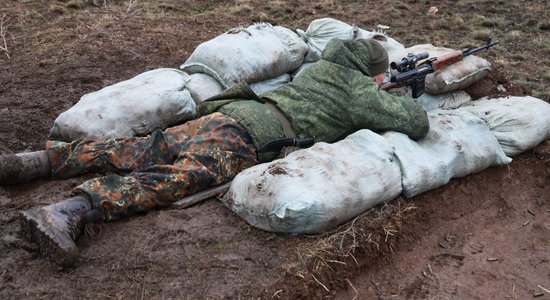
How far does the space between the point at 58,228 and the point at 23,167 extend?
800mm

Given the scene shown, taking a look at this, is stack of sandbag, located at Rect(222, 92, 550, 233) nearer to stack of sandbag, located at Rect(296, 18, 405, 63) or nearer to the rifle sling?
the rifle sling

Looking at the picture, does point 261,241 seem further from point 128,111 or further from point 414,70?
point 414,70

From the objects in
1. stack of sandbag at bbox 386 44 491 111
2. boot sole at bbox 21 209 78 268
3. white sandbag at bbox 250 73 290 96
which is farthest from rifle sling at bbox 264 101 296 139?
boot sole at bbox 21 209 78 268

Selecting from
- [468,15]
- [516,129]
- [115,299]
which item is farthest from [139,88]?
[468,15]

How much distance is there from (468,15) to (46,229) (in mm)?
6158

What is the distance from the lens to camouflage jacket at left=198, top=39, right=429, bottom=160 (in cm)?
359

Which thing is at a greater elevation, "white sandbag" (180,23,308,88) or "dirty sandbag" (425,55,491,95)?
"white sandbag" (180,23,308,88)

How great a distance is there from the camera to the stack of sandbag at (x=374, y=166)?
3.03 m

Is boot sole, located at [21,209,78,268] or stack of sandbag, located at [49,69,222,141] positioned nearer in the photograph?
boot sole, located at [21,209,78,268]

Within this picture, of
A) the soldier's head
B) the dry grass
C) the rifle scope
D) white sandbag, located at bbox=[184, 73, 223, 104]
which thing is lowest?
the dry grass

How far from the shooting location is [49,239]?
105 inches

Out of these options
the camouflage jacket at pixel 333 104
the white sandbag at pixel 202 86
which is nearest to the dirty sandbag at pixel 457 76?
the camouflage jacket at pixel 333 104

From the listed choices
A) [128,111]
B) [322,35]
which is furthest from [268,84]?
[128,111]

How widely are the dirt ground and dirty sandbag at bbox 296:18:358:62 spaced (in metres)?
1.38
